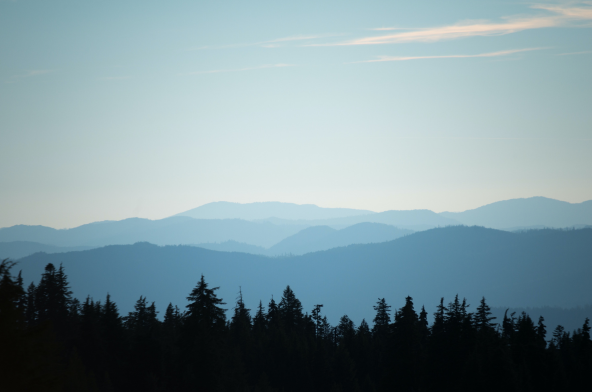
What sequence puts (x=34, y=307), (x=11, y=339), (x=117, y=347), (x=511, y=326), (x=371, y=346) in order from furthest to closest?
(x=511, y=326), (x=371, y=346), (x=34, y=307), (x=117, y=347), (x=11, y=339)

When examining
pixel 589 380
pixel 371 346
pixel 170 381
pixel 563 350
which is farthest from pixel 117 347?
pixel 563 350

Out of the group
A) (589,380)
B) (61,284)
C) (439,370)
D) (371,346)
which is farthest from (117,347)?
(589,380)

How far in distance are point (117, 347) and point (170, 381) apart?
9157mm

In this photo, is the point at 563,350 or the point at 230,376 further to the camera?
the point at 563,350

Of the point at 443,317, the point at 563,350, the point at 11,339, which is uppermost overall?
the point at 11,339

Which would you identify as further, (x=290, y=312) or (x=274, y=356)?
(x=290, y=312)

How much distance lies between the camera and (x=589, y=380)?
40594 millimetres

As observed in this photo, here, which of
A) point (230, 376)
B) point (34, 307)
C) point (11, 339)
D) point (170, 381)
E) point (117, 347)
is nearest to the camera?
point (11, 339)

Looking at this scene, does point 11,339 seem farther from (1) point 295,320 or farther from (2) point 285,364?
(1) point 295,320

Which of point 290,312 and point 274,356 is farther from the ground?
point 290,312

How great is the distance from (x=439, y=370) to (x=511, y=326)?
33.3 m

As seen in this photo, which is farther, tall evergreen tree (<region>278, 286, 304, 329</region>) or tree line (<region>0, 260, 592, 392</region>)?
tall evergreen tree (<region>278, 286, 304, 329</region>)

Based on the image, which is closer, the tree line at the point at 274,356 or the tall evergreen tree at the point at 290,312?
the tree line at the point at 274,356

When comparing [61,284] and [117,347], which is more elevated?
→ [61,284]
